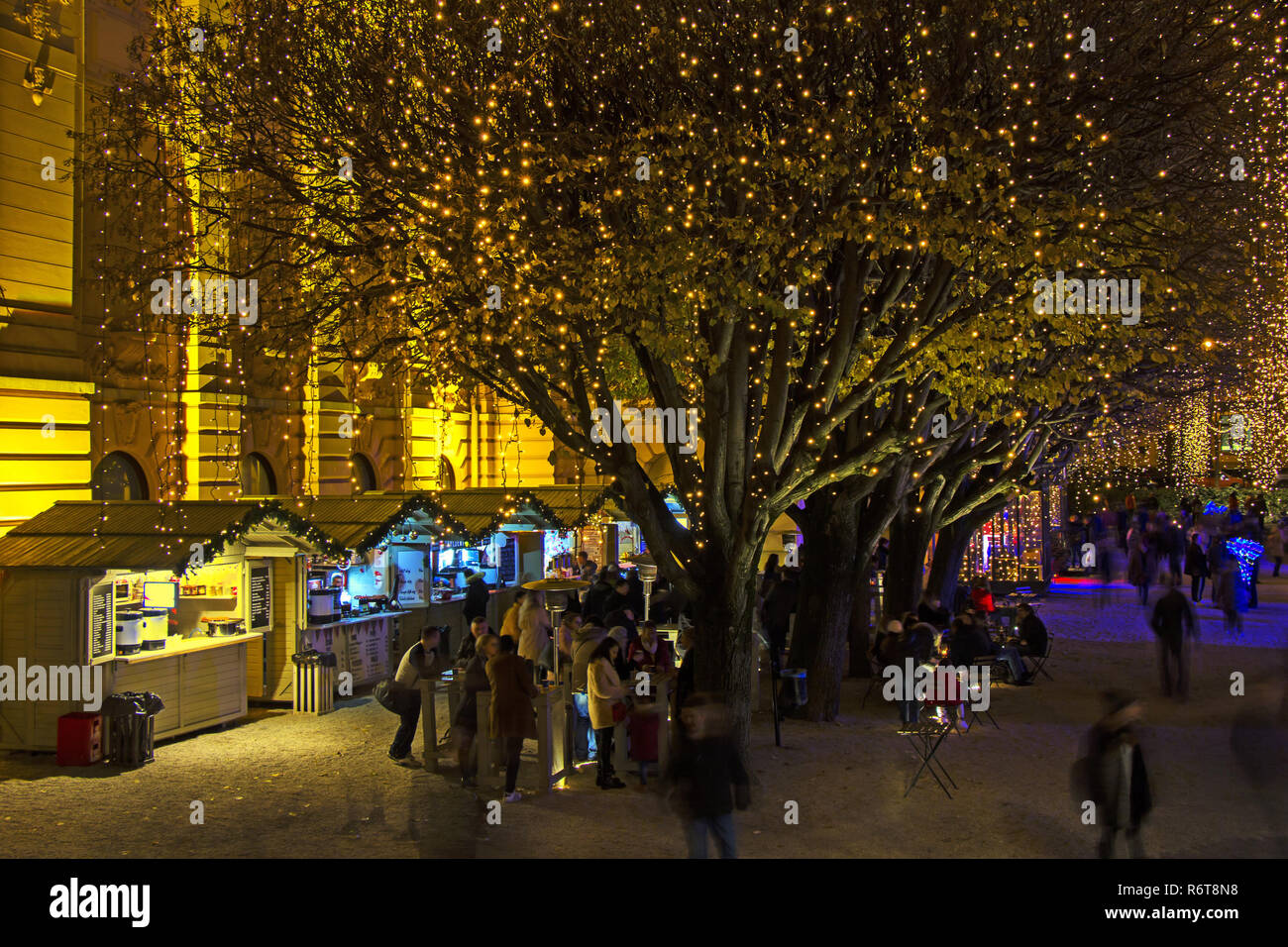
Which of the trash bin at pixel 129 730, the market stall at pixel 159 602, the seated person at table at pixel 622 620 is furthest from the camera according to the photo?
the seated person at table at pixel 622 620

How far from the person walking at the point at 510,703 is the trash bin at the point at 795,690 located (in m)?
5.42

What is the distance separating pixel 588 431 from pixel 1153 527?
24.6 metres

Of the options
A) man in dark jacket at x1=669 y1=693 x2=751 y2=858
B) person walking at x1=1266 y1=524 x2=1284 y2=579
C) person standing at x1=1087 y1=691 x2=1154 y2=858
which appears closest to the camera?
man in dark jacket at x1=669 y1=693 x2=751 y2=858

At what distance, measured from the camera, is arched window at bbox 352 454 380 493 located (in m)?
27.8

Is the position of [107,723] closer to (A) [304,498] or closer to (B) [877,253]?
(A) [304,498]

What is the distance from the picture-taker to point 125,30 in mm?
20094

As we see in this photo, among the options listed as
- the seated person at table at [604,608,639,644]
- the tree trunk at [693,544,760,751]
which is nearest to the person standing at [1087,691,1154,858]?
the tree trunk at [693,544,760,751]

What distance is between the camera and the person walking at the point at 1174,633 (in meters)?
16.8

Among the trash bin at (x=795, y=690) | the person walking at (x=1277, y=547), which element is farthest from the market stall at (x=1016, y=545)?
the trash bin at (x=795, y=690)

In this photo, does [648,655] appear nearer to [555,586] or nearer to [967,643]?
[967,643]

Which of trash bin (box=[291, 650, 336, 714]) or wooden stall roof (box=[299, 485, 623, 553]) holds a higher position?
wooden stall roof (box=[299, 485, 623, 553])

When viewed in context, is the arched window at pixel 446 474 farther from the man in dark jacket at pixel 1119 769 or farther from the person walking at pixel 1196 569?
the man in dark jacket at pixel 1119 769

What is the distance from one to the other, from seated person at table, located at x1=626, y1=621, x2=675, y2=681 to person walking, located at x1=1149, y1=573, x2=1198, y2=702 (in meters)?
7.29

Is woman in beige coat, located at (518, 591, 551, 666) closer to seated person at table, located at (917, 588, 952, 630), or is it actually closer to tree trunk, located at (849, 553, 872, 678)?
tree trunk, located at (849, 553, 872, 678)
